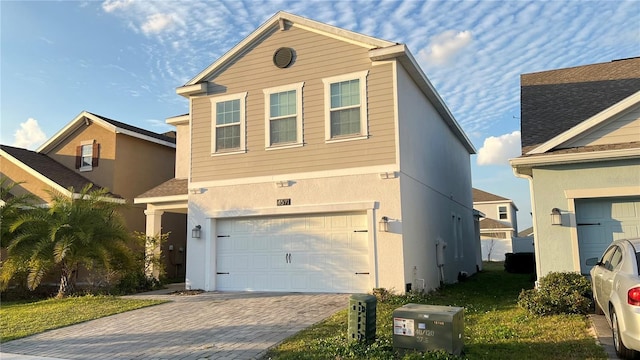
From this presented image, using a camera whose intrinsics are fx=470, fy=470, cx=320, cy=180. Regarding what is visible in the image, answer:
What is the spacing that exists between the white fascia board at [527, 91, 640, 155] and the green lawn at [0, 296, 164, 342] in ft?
31.6

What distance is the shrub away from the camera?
27.6 ft

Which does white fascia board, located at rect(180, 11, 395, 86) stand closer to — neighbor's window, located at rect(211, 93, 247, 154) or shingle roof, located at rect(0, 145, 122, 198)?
neighbor's window, located at rect(211, 93, 247, 154)

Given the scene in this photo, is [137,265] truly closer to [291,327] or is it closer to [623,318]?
[291,327]

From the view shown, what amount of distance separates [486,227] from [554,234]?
31.7m

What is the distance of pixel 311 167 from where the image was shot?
1254 cm

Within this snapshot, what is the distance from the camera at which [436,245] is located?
14617 mm

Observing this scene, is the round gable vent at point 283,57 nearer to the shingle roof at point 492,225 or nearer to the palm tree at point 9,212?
the palm tree at point 9,212

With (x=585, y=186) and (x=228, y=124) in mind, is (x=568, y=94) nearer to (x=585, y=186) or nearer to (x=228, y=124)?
(x=585, y=186)

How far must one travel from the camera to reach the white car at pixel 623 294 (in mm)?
5277

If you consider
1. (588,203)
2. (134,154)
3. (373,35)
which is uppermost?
(373,35)

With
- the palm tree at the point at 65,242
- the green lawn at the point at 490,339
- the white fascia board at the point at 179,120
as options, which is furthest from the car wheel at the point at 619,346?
the white fascia board at the point at 179,120

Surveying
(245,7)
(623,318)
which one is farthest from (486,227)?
(623,318)

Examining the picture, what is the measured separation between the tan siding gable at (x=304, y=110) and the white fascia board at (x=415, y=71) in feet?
1.06

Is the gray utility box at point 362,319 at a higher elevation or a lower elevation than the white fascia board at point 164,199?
lower
